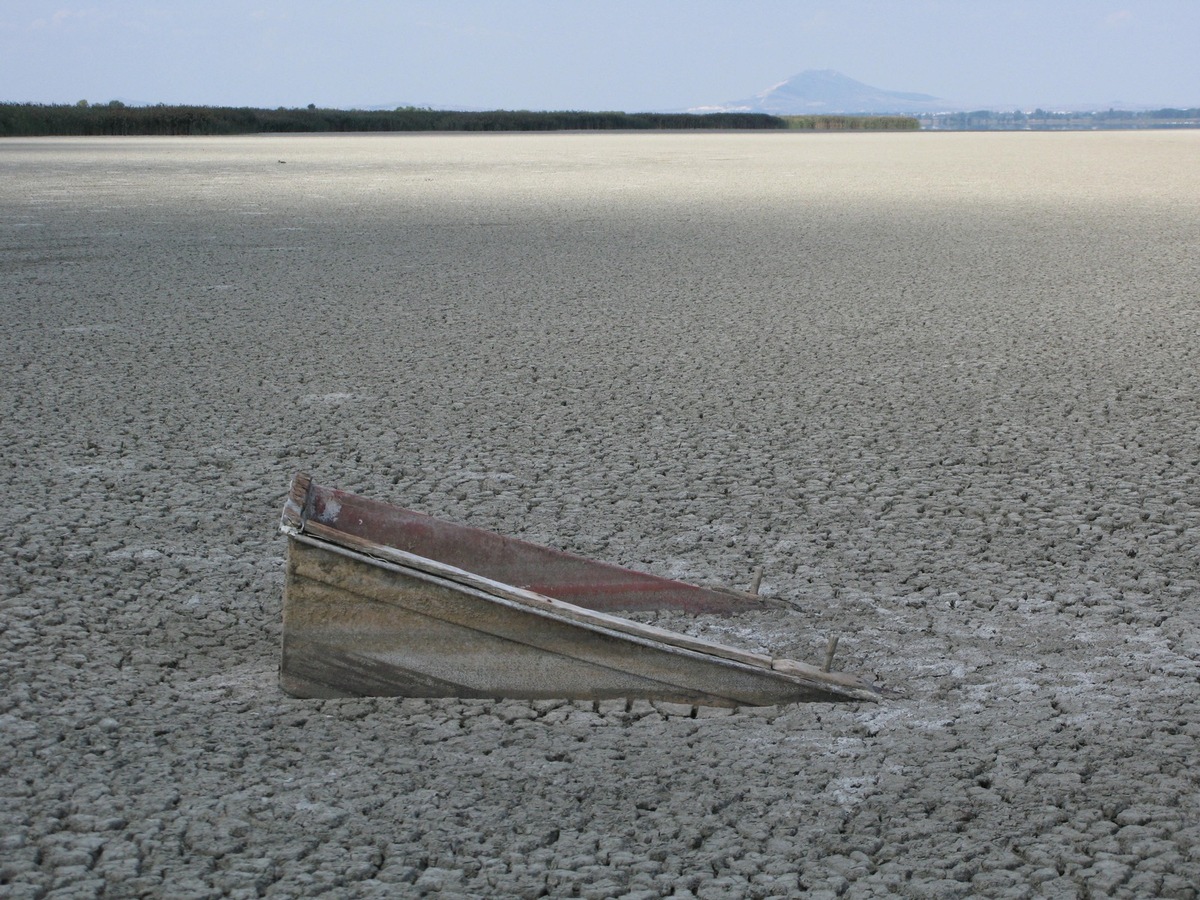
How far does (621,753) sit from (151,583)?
47.4 inches

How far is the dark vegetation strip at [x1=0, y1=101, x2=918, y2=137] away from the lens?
3397cm

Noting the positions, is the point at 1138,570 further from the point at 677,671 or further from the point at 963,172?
the point at 963,172

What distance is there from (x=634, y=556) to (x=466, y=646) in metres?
0.81

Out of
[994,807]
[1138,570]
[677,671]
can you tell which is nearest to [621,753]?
[677,671]

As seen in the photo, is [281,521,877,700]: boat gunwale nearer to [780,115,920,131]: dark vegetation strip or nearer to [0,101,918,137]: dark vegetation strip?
[0,101,918,137]: dark vegetation strip

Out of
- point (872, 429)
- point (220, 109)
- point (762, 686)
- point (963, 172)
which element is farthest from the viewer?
point (220, 109)

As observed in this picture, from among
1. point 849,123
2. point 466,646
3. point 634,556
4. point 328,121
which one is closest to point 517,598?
point 466,646

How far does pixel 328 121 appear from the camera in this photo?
43938 millimetres

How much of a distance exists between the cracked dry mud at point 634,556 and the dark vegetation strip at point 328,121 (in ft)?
98.2

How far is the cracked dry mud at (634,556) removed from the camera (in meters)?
1.73

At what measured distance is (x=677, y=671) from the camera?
2.09 metres

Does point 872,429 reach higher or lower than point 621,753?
higher

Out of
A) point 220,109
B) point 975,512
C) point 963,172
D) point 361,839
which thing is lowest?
point 361,839

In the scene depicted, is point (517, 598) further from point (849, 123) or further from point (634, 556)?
point (849, 123)
